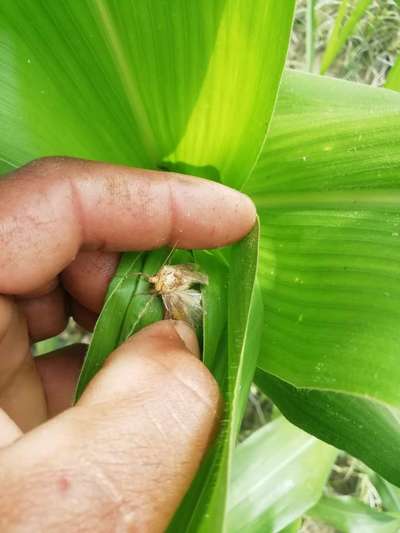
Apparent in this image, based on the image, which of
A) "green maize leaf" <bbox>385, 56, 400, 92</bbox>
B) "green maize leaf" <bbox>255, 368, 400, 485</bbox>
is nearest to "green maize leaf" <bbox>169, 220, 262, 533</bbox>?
"green maize leaf" <bbox>255, 368, 400, 485</bbox>

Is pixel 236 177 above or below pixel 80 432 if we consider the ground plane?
above

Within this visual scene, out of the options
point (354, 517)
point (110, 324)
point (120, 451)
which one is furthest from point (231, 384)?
point (354, 517)

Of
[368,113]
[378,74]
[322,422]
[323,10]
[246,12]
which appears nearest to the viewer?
[246,12]

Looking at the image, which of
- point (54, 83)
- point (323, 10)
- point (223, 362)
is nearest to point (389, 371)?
point (223, 362)

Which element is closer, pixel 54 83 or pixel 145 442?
pixel 145 442

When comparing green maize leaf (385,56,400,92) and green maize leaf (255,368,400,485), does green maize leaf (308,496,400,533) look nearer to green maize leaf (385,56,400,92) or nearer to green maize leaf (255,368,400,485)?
green maize leaf (255,368,400,485)

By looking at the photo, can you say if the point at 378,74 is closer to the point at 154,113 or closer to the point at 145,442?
the point at 154,113

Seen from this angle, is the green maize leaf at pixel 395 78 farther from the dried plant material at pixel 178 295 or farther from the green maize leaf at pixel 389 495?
the green maize leaf at pixel 389 495

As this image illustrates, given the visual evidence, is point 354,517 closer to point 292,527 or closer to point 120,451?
point 292,527
